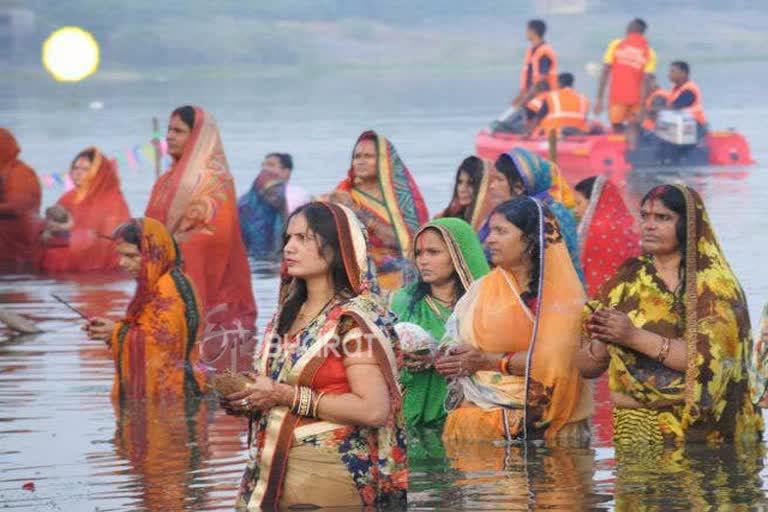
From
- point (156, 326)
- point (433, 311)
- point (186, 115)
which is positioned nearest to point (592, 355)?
point (433, 311)

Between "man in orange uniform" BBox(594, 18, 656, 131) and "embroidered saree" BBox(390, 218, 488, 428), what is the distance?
17.2 m

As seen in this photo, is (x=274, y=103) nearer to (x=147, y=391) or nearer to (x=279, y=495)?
(x=147, y=391)

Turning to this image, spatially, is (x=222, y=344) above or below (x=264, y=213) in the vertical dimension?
above

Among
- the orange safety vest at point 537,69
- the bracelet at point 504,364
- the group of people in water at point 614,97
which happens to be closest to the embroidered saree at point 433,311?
the bracelet at point 504,364

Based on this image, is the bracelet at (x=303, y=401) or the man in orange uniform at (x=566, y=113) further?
the man in orange uniform at (x=566, y=113)

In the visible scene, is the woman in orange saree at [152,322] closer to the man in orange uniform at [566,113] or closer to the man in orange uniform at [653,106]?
the man in orange uniform at [566,113]

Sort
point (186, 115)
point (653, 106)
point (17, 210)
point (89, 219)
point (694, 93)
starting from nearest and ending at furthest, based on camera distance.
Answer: point (186, 115), point (17, 210), point (89, 219), point (694, 93), point (653, 106)

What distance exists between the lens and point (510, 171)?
10234mm

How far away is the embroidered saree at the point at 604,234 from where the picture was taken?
10586mm

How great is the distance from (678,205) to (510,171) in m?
3.01

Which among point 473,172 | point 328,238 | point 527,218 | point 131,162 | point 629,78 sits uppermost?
point 328,238

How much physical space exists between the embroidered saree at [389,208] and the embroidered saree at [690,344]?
361 cm

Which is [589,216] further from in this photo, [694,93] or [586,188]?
[694,93]

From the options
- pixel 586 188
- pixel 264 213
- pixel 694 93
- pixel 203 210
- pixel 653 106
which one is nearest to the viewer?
pixel 586 188
